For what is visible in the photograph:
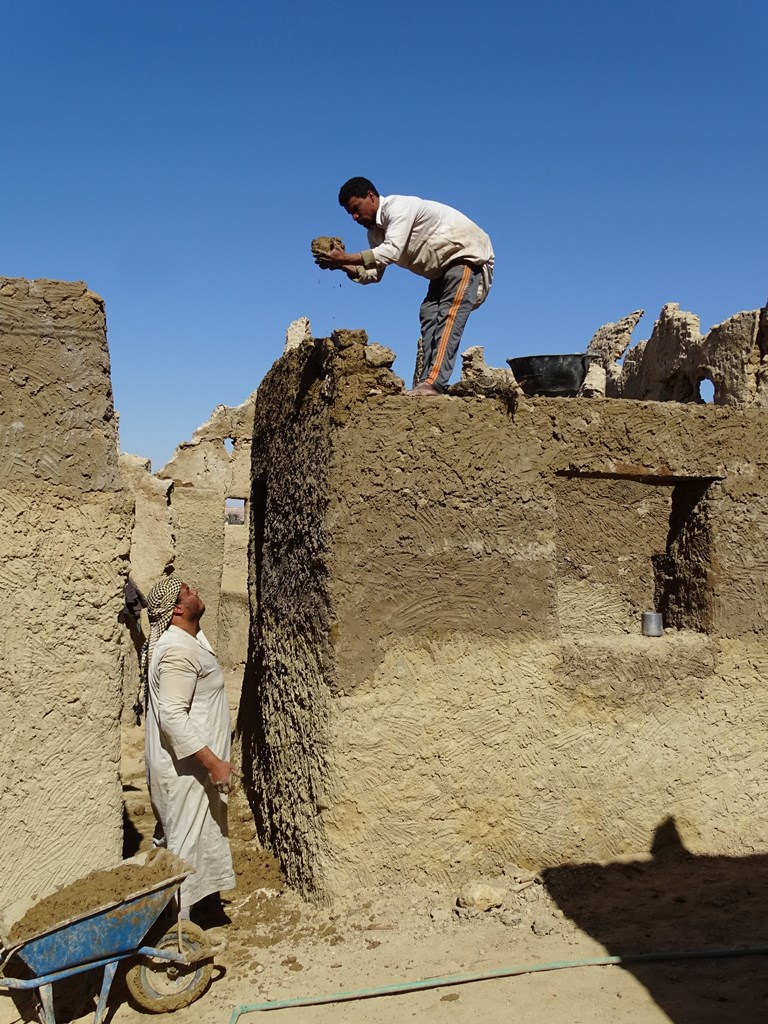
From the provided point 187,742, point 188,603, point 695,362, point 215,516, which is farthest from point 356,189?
point 215,516

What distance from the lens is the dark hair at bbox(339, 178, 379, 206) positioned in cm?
486

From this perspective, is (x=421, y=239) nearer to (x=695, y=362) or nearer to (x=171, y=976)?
(x=171, y=976)

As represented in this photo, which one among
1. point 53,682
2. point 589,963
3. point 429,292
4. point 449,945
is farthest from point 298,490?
point 589,963

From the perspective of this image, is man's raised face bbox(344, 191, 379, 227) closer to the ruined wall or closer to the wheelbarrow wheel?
the wheelbarrow wheel

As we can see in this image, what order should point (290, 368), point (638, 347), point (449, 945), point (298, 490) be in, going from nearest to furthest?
point (449, 945) → point (298, 490) → point (290, 368) → point (638, 347)

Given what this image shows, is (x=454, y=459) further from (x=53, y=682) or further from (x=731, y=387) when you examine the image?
(x=731, y=387)

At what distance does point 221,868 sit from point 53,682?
130 cm

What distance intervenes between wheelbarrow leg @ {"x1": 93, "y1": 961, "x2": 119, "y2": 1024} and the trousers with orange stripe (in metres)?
3.11

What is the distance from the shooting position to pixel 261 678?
18.9 feet

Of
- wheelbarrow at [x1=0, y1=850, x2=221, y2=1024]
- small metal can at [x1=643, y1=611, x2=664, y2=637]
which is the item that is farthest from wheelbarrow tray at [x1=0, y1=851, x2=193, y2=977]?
small metal can at [x1=643, y1=611, x2=664, y2=637]

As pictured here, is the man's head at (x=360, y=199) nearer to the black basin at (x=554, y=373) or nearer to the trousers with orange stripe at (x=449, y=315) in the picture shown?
the trousers with orange stripe at (x=449, y=315)

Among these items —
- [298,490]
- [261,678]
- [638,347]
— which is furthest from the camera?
[638,347]

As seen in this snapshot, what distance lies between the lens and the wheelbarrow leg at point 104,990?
3.38m

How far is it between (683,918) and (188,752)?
98.0 inches
